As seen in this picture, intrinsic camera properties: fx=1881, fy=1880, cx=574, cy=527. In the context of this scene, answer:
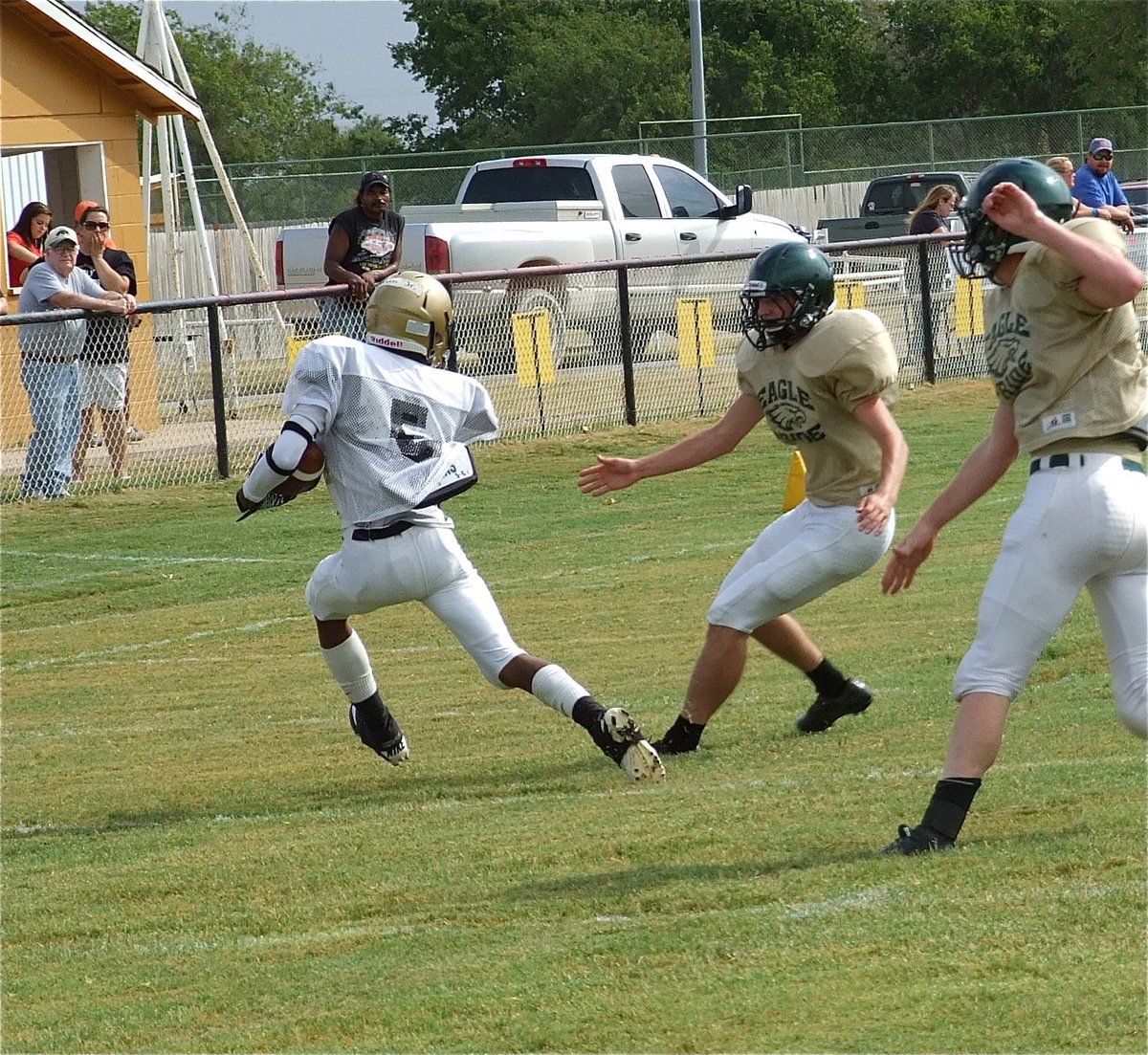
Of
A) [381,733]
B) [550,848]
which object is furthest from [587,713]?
[381,733]

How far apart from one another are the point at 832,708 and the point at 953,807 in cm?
217

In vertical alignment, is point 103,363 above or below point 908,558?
above

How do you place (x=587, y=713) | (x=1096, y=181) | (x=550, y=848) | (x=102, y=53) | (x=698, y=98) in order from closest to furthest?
(x=550, y=848)
(x=587, y=713)
(x=102, y=53)
(x=1096, y=181)
(x=698, y=98)

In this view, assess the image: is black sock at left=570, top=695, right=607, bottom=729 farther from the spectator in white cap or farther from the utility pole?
the utility pole

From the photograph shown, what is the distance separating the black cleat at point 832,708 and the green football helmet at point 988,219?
254 cm

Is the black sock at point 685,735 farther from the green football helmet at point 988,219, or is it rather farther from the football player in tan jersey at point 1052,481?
the green football helmet at point 988,219

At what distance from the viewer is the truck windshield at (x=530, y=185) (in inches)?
932

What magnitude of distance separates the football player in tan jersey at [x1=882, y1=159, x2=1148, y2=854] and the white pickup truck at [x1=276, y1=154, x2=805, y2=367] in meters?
16.6

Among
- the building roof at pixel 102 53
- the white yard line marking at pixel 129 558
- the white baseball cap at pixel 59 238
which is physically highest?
the building roof at pixel 102 53

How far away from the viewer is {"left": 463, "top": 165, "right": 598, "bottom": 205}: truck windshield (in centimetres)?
2367

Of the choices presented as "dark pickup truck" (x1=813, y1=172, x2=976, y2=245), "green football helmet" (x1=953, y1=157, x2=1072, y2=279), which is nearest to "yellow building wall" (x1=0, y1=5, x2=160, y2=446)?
"green football helmet" (x1=953, y1=157, x2=1072, y2=279)

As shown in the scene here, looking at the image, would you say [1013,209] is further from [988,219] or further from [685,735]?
[685,735]

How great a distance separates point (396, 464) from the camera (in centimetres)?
708

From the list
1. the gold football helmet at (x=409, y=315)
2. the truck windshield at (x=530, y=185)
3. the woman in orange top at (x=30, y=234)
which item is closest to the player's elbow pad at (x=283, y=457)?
the gold football helmet at (x=409, y=315)
